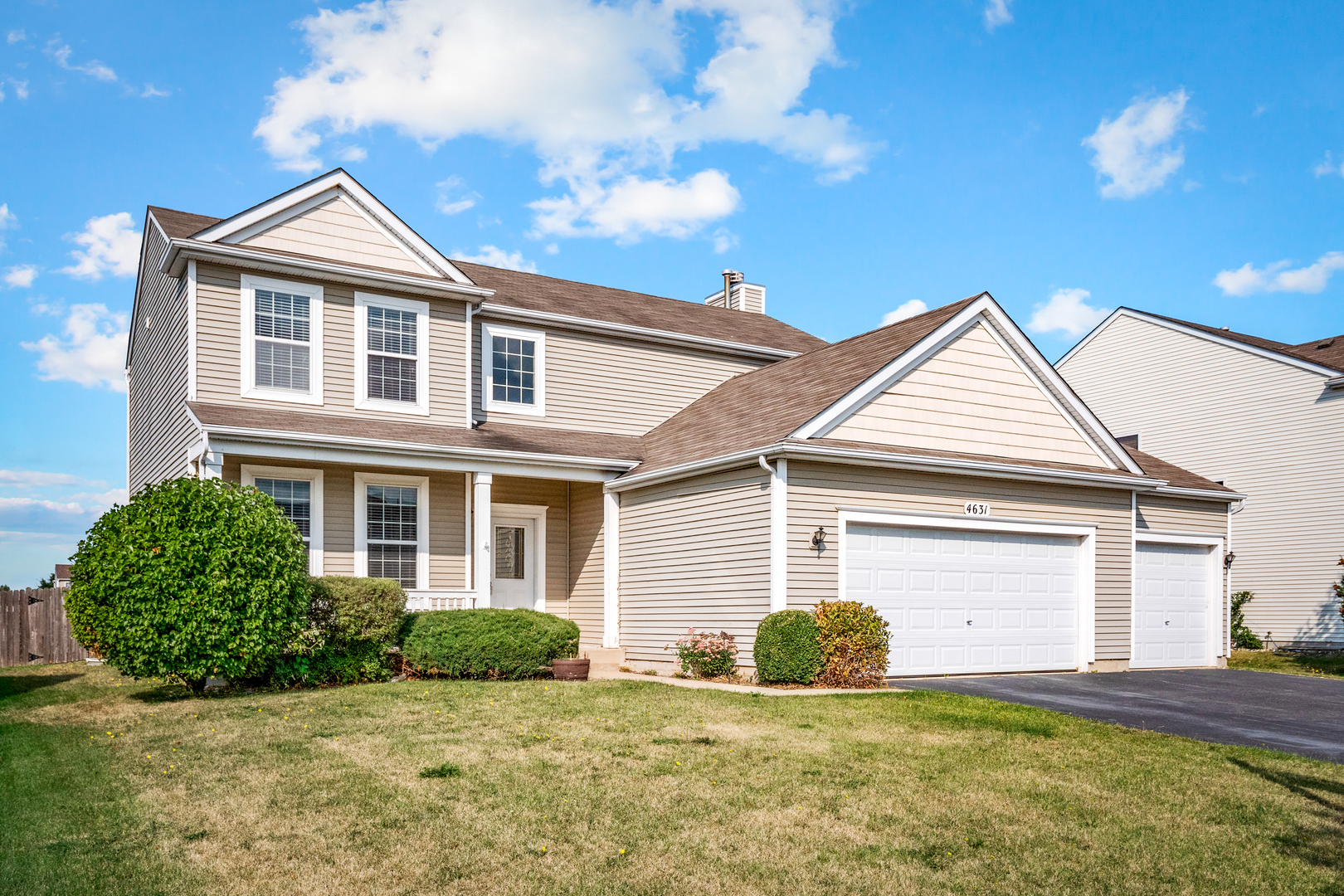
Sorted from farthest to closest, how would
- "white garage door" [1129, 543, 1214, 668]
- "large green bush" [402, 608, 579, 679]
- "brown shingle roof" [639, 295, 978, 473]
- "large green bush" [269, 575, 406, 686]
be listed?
1. "white garage door" [1129, 543, 1214, 668]
2. "brown shingle roof" [639, 295, 978, 473]
3. "large green bush" [402, 608, 579, 679]
4. "large green bush" [269, 575, 406, 686]

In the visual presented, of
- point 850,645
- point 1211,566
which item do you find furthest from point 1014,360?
point 1211,566

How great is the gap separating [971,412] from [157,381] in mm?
14599

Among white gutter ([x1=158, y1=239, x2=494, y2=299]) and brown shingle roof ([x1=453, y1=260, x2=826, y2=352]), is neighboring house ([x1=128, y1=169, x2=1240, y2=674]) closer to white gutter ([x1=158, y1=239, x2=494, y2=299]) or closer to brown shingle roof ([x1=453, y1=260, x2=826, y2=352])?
white gutter ([x1=158, y1=239, x2=494, y2=299])

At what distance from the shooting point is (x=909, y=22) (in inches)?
669

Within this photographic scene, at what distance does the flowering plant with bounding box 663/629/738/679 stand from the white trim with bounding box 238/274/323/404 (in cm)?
707

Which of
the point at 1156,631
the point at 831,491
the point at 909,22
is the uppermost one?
the point at 909,22

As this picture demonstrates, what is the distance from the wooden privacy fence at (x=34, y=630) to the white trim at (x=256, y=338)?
796 centimetres

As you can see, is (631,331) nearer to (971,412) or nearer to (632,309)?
(632,309)

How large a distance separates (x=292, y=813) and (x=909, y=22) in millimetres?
15000

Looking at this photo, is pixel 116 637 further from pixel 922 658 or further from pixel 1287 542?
pixel 1287 542

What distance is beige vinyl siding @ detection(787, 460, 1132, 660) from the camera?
48.6ft

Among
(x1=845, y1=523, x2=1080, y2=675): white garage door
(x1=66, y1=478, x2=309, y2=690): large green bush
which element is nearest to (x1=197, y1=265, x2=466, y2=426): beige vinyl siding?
(x1=66, y1=478, x2=309, y2=690): large green bush

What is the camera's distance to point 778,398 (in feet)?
57.8

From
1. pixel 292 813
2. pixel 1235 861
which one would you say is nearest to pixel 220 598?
pixel 292 813
